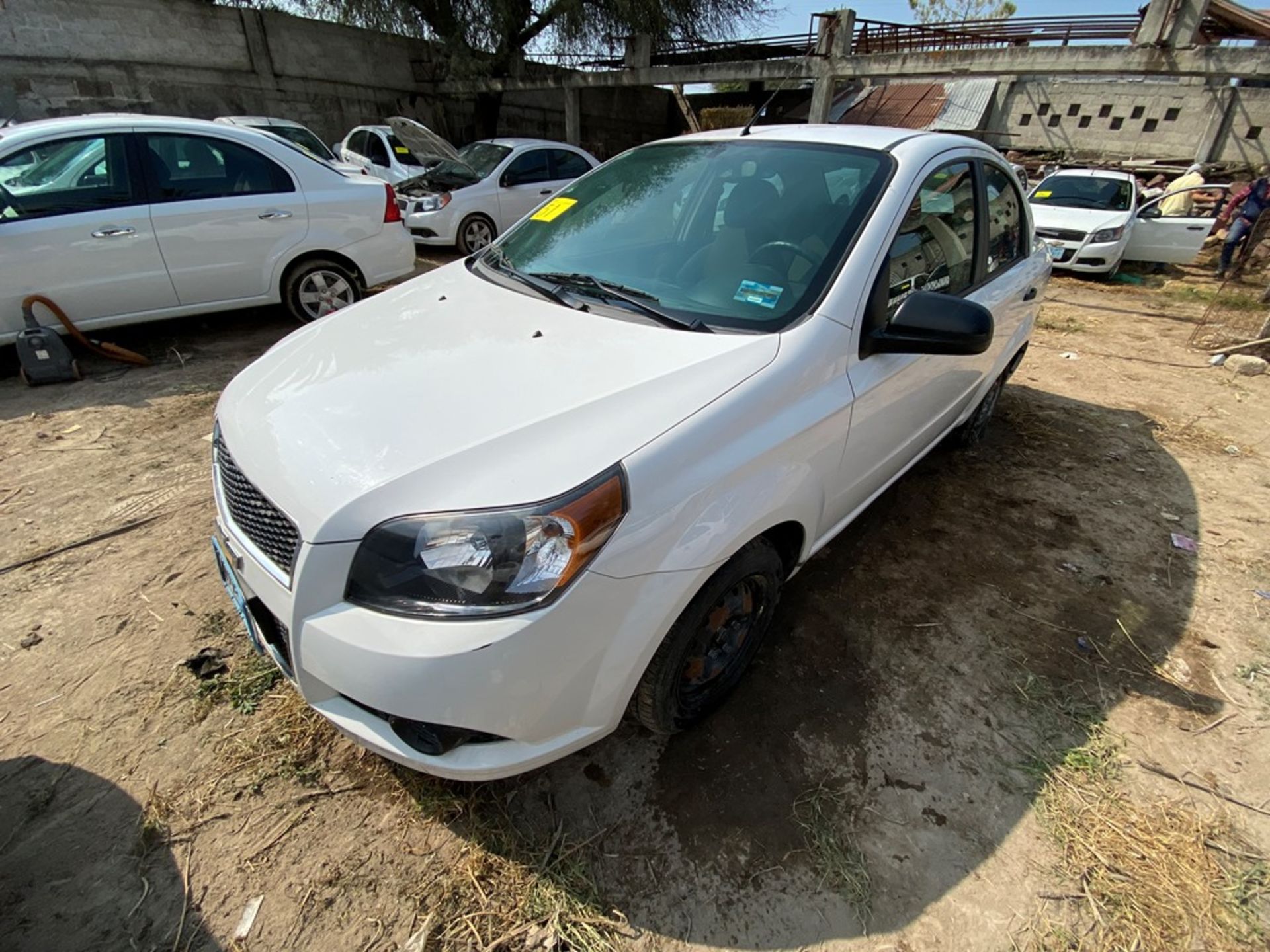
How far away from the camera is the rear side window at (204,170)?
4359 mm

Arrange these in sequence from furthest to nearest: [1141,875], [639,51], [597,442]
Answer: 1. [639,51]
2. [1141,875]
3. [597,442]

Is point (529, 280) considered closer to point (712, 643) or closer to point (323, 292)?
point (712, 643)

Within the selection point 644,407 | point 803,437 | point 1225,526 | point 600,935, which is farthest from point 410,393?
point 1225,526

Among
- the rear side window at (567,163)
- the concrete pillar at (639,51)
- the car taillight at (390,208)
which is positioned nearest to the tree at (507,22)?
the concrete pillar at (639,51)

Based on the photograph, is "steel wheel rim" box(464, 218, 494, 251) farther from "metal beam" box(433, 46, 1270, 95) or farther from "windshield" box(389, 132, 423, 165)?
"metal beam" box(433, 46, 1270, 95)

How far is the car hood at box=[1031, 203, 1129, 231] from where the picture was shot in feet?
29.3

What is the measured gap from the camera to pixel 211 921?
1.54m

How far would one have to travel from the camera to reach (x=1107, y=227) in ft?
29.1

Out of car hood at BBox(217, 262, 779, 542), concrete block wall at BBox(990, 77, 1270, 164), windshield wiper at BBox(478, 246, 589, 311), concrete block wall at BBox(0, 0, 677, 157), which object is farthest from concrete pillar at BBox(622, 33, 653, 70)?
car hood at BBox(217, 262, 779, 542)

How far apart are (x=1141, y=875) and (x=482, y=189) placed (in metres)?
9.01

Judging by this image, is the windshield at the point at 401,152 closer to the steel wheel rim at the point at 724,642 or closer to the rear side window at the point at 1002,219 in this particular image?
the rear side window at the point at 1002,219

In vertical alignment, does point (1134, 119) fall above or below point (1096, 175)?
above

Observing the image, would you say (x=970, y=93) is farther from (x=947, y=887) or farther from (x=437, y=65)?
(x=947, y=887)

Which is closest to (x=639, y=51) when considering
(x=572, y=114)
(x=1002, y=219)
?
(x=572, y=114)
